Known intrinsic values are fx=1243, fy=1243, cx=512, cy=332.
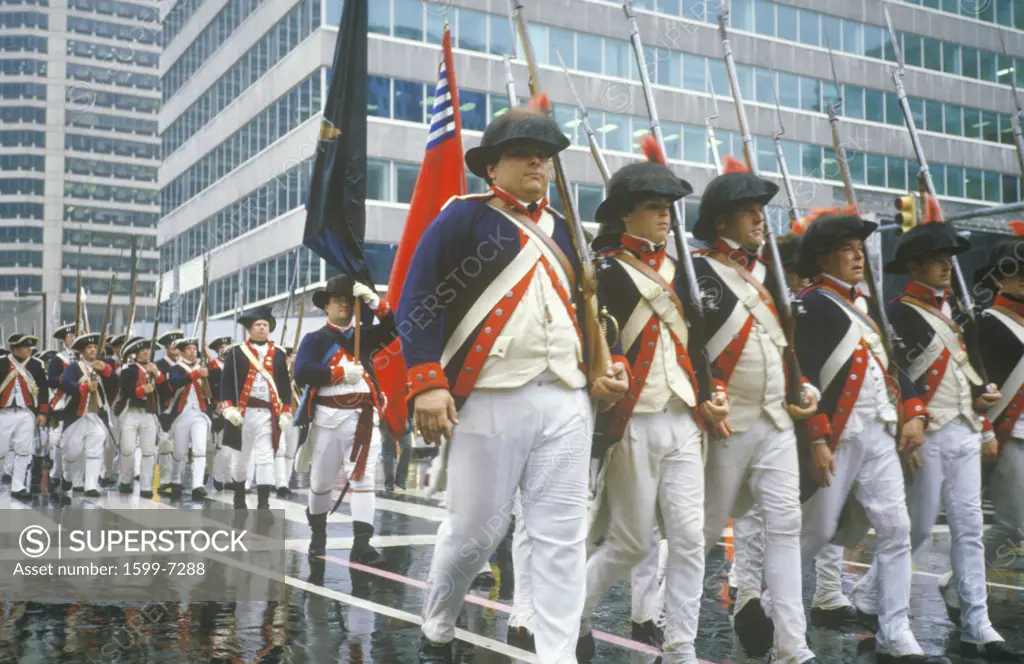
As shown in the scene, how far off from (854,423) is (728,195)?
51.7 inches

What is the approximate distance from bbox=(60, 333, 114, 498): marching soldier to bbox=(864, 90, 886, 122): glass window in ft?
125

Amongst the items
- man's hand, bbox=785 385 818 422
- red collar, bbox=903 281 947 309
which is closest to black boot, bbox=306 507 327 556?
man's hand, bbox=785 385 818 422

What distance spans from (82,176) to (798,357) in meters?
120

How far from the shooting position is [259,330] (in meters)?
13.7

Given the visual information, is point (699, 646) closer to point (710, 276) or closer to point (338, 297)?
point (710, 276)

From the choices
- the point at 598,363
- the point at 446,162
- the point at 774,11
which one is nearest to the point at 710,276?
the point at 598,363

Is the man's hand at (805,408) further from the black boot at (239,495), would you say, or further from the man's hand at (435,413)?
the black boot at (239,495)

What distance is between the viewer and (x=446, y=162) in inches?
269

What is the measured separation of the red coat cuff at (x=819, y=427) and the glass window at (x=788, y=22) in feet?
142

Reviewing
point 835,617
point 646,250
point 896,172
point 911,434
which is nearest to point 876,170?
point 896,172

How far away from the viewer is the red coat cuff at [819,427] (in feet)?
19.9

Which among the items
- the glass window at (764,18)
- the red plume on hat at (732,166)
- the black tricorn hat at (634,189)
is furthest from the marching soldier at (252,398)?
the glass window at (764,18)

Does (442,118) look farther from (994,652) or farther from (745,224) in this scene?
(994,652)

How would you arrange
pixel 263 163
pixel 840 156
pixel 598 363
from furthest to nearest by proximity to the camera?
pixel 263 163
pixel 840 156
pixel 598 363
